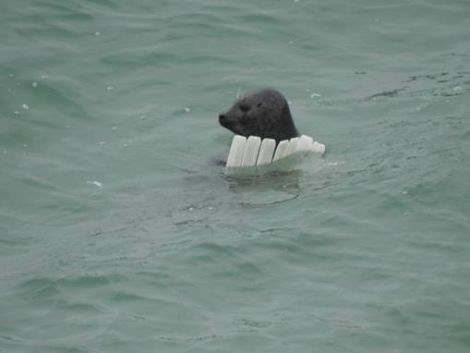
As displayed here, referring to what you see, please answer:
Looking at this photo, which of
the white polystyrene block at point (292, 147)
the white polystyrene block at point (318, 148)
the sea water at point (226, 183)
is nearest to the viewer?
the sea water at point (226, 183)

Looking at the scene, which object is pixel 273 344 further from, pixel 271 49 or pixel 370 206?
pixel 271 49

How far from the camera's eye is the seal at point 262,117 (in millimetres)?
13039

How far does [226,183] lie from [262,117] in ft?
2.92

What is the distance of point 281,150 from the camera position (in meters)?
13.0

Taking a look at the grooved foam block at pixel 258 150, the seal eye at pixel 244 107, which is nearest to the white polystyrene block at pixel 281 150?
the grooved foam block at pixel 258 150

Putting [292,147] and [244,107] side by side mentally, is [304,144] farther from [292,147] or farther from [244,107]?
[244,107]

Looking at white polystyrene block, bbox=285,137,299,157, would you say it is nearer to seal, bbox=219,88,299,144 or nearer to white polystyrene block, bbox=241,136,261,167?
seal, bbox=219,88,299,144

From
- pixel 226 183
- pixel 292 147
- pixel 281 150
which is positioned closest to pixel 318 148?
pixel 292 147

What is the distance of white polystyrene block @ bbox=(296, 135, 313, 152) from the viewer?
13070mm

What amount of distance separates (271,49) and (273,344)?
805 centimetres

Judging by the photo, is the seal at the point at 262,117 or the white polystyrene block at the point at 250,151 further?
the seal at the point at 262,117

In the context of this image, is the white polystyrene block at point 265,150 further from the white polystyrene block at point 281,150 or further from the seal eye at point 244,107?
the seal eye at point 244,107

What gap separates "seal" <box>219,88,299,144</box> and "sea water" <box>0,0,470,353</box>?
1.52 feet

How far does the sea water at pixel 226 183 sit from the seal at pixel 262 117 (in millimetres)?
462
